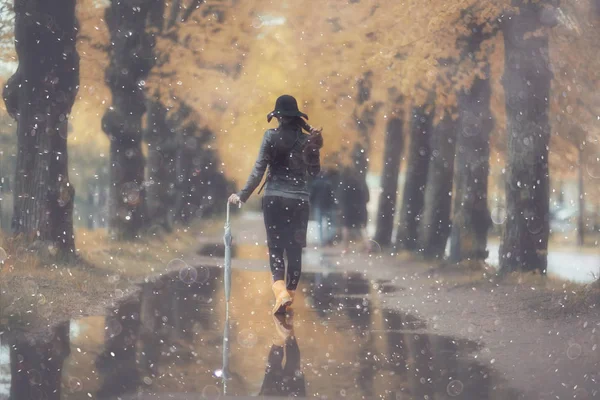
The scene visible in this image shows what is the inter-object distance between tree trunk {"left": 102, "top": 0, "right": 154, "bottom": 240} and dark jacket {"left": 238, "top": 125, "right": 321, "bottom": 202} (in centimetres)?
932

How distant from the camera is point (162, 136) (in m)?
28.2

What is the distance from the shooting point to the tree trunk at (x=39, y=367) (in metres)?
6.84

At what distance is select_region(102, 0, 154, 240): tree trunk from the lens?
2044cm

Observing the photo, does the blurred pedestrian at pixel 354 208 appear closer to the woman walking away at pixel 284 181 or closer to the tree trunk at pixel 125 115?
the tree trunk at pixel 125 115

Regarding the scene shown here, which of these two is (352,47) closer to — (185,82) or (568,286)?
(185,82)

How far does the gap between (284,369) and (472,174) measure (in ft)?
37.6

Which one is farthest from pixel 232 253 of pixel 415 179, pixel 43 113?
pixel 43 113

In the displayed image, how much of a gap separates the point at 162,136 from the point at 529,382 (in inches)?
841

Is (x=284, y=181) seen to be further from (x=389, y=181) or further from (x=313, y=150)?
(x=389, y=181)

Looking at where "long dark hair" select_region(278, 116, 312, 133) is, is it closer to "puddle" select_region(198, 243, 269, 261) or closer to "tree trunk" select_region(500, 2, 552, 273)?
→ "tree trunk" select_region(500, 2, 552, 273)

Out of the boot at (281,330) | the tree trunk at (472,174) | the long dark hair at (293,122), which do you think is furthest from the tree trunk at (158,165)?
the boot at (281,330)

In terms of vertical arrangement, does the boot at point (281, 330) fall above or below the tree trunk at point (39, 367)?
below

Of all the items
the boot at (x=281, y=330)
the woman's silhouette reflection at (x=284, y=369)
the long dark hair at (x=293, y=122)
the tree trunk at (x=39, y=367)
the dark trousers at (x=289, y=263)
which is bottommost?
the boot at (x=281, y=330)

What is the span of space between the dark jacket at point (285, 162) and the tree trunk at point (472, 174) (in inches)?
313
